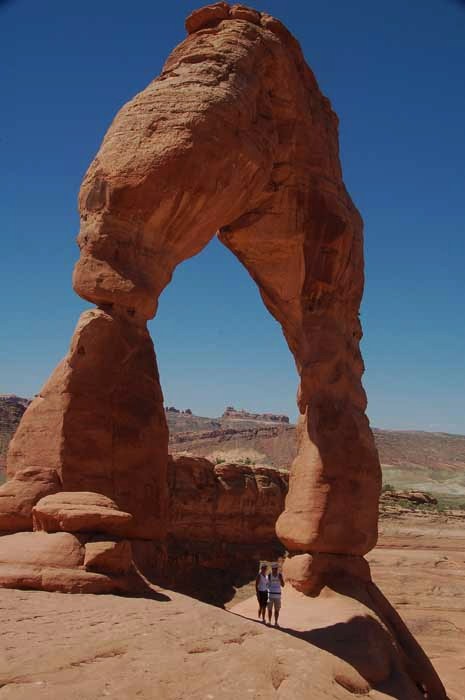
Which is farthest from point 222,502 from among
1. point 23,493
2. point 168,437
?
point 23,493

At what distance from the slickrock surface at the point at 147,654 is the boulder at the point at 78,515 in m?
0.83

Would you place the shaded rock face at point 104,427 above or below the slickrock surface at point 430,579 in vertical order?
above

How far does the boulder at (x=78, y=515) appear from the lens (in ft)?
21.8

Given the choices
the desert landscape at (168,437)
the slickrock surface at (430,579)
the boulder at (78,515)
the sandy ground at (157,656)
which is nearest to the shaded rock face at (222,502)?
the slickrock surface at (430,579)

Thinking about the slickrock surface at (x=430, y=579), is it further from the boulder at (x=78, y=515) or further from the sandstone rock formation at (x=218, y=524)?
the boulder at (x=78, y=515)

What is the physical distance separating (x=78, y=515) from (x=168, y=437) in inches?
80.8

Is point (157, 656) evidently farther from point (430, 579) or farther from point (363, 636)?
point (430, 579)

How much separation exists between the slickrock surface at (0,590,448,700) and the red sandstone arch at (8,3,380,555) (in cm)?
223

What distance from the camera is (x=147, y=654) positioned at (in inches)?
191

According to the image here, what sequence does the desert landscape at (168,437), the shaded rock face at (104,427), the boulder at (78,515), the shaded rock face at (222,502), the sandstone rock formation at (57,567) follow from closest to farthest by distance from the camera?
the desert landscape at (168,437), the sandstone rock formation at (57,567), the boulder at (78,515), the shaded rock face at (104,427), the shaded rock face at (222,502)

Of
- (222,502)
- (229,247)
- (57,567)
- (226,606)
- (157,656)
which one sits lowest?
(226,606)

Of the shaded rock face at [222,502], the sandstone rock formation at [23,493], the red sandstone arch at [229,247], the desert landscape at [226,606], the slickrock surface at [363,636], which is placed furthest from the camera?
the shaded rock face at [222,502]

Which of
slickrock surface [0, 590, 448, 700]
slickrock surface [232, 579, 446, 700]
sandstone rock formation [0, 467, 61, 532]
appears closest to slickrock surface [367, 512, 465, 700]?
slickrock surface [232, 579, 446, 700]

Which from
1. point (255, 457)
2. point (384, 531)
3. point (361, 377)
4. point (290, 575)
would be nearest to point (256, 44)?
point (361, 377)
